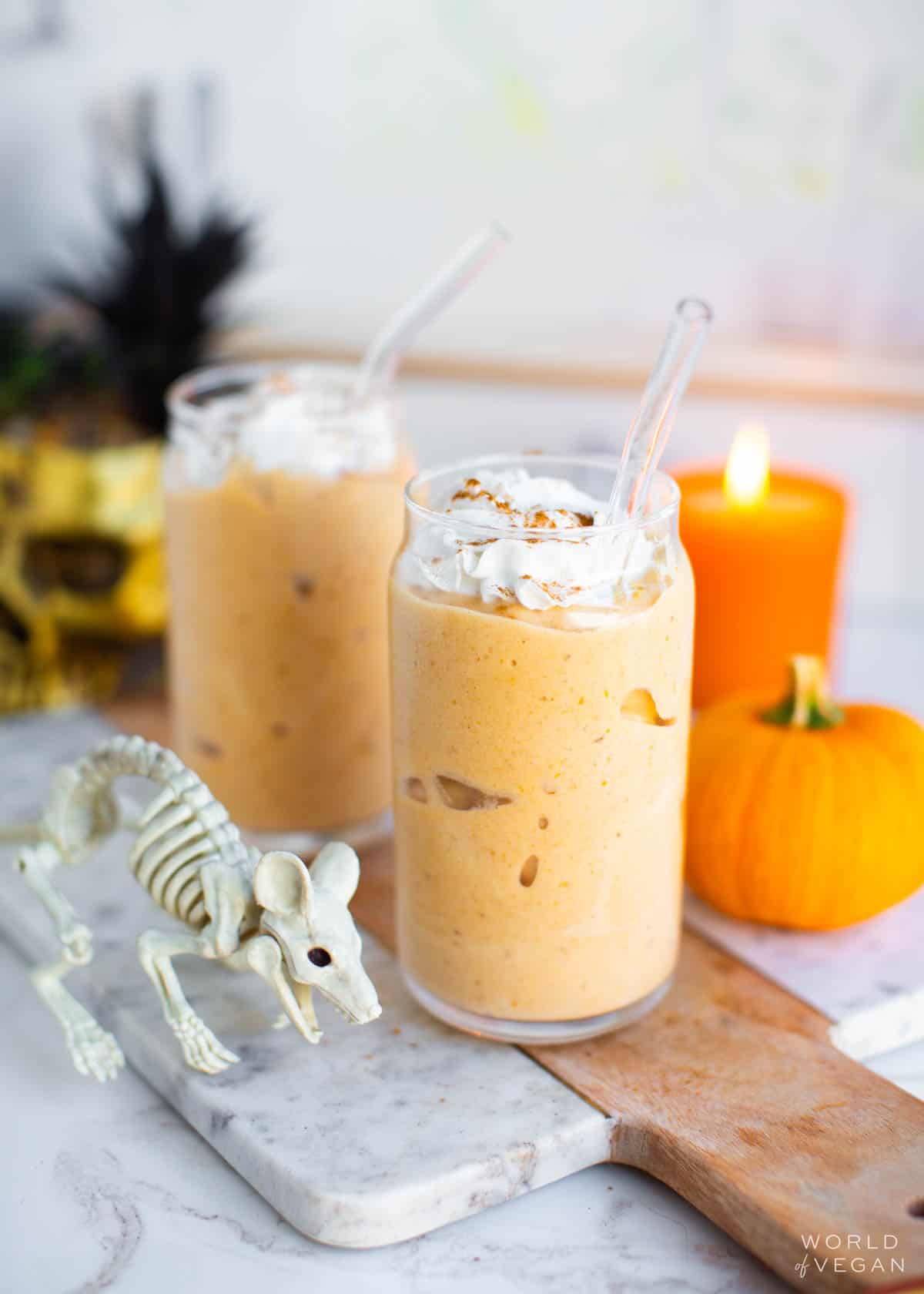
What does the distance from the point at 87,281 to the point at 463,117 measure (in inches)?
16.8

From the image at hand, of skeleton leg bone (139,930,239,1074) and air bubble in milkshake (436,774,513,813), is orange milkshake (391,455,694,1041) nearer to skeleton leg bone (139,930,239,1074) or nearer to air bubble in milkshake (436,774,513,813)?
air bubble in milkshake (436,774,513,813)

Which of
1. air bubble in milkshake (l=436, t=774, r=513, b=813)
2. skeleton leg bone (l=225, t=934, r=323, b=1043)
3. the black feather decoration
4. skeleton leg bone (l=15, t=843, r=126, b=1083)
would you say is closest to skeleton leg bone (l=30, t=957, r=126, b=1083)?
skeleton leg bone (l=15, t=843, r=126, b=1083)

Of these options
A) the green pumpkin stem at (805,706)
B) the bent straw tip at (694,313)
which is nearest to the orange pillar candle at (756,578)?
the green pumpkin stem at (805,706)

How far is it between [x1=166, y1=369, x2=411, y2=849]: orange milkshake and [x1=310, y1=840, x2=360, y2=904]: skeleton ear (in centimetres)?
27

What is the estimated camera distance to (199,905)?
81cm

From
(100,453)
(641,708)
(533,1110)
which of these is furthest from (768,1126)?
(100,453)

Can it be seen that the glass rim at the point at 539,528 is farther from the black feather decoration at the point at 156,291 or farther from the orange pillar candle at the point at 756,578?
the black feather decoration at the point at 156,291

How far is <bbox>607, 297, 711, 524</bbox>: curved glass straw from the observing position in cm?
75

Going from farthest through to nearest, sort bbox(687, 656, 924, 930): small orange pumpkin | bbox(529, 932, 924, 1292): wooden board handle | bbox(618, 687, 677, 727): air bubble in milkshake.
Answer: bbox(687, 656, 924, 930): small orange pumpkin → bbox(618, 687, 677, 727): air bubble in milkshake → bbox(529, 932, 924, 1292): wooden board handle

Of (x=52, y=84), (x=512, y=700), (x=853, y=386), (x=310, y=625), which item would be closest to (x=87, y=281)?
(x=52, y=84)

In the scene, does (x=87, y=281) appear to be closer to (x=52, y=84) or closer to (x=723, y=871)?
(x=52, y=84)

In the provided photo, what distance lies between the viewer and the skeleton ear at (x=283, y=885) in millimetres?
743

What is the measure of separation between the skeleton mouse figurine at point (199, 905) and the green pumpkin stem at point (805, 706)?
0.34 m

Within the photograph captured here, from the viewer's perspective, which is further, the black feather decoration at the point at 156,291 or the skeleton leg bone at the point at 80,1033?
the black feather decoration at the point at 156,291
